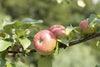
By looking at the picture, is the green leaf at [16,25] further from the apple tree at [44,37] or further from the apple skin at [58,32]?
the apple skin at [58,32]

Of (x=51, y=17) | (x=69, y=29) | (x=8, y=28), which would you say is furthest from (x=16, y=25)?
(x=51, y=17)

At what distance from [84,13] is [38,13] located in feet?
10.7

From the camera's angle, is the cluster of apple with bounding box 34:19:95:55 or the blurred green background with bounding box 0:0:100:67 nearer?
the cluster of apple with bounding box 34:19:95:55

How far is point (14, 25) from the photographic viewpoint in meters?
0.90

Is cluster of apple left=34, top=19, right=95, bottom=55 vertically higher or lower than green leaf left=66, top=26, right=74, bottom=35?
lower

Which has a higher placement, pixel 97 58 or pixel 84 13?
pixel 84 13

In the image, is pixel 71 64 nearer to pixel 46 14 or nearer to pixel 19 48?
pixel 46 14

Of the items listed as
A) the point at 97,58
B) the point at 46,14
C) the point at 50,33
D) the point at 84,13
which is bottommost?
the point at 97,58

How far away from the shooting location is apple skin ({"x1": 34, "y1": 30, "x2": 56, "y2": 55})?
0.85 meters

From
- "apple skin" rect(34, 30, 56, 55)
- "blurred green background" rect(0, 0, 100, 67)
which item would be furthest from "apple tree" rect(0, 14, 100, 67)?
"blurred green background" rect(0, 0, 100, 67)

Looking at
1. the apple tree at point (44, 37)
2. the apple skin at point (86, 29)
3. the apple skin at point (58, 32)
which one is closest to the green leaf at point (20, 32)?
the apple tree at point (44, 37)

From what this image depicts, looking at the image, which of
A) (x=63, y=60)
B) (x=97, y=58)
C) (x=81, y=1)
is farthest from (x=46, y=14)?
(x=81, y=1)

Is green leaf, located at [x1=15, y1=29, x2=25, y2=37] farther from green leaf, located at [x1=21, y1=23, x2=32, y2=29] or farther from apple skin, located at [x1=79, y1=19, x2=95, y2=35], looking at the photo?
apple skin, located at [x1=79, y1=19, x2=95, y2=35]

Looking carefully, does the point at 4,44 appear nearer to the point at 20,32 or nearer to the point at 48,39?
the point at 20,32
